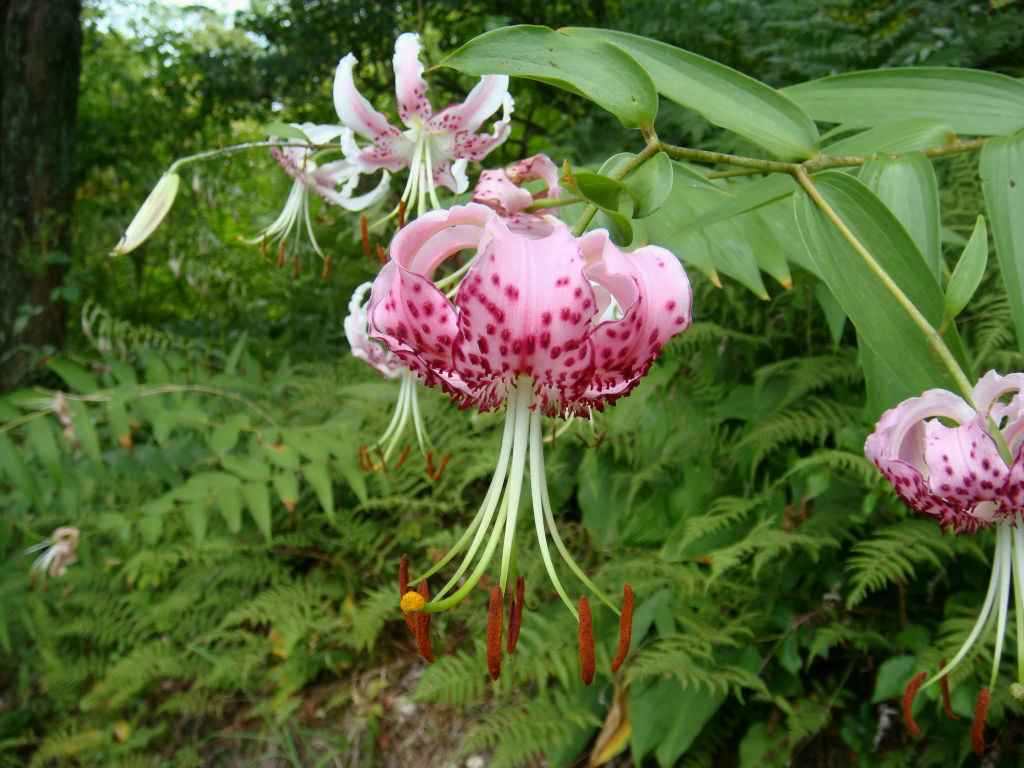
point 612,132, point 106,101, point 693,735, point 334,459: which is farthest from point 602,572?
point 106,101

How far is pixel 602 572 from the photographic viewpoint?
4.39ft

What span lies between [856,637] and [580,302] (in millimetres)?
959

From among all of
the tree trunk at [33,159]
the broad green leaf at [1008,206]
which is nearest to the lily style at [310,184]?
the broad green leaf at [1008,206]

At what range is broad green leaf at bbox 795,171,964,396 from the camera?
0.45m

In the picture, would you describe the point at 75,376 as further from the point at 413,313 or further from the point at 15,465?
the point at 413,313

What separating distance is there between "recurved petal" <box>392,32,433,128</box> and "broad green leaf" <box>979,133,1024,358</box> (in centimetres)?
55

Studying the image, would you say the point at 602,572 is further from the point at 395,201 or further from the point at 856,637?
the point at 395,201

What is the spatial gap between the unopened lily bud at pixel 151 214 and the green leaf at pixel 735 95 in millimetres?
465

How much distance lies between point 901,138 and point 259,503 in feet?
3.93

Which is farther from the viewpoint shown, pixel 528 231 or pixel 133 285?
pixel 133 285

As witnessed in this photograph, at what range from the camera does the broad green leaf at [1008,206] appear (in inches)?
17.6

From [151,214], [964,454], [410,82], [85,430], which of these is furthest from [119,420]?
[964,454]

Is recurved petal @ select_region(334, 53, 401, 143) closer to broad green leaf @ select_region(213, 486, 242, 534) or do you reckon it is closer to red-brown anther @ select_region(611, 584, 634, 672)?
red-brown anther @ select_region(611, 584, 634, 672)

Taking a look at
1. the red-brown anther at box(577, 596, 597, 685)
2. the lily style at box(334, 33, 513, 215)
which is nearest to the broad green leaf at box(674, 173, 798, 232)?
the red-brown anther at box(577, 596, 597, 685)
